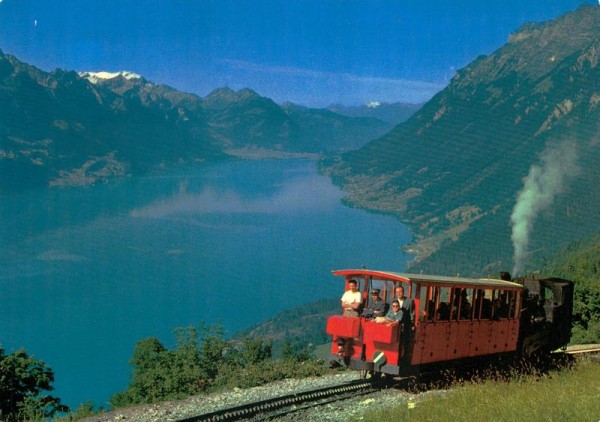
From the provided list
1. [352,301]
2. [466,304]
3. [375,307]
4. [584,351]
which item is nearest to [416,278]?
[375,307]

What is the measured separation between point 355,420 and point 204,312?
565ft

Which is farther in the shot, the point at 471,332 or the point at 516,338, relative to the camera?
the point at 516,338

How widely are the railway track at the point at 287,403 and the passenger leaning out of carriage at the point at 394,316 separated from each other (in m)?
2.14

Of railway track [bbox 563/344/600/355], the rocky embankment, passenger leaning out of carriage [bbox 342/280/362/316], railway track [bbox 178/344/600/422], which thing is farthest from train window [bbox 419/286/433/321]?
railway track [bbox 563/344/600/355]

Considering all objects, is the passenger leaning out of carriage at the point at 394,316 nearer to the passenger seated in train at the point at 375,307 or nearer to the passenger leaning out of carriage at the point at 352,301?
the passenger seated in train at the point at 375,307

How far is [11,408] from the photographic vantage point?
3322 cm

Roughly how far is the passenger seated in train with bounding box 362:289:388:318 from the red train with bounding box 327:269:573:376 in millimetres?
30

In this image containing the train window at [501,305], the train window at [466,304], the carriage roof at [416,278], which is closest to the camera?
the carriage roof at [416,278]

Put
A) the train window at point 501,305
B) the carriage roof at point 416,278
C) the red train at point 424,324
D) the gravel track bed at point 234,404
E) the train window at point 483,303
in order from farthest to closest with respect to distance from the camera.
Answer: the train window at point 501,305 → the train window at point 483,303 → the red train at point 424,324 → the carriage roof at point 416,278 → the gravel track bed at point 234,404

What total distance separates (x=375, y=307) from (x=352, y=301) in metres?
0.76

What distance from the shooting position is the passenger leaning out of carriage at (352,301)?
57.2ft

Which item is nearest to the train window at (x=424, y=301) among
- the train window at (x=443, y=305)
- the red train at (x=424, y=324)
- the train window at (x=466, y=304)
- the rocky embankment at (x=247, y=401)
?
the red train at (x=424, y=324)

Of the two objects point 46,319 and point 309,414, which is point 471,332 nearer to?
point 309,414

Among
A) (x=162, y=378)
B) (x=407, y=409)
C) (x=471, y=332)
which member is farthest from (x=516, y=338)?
(x=162, y=378)
